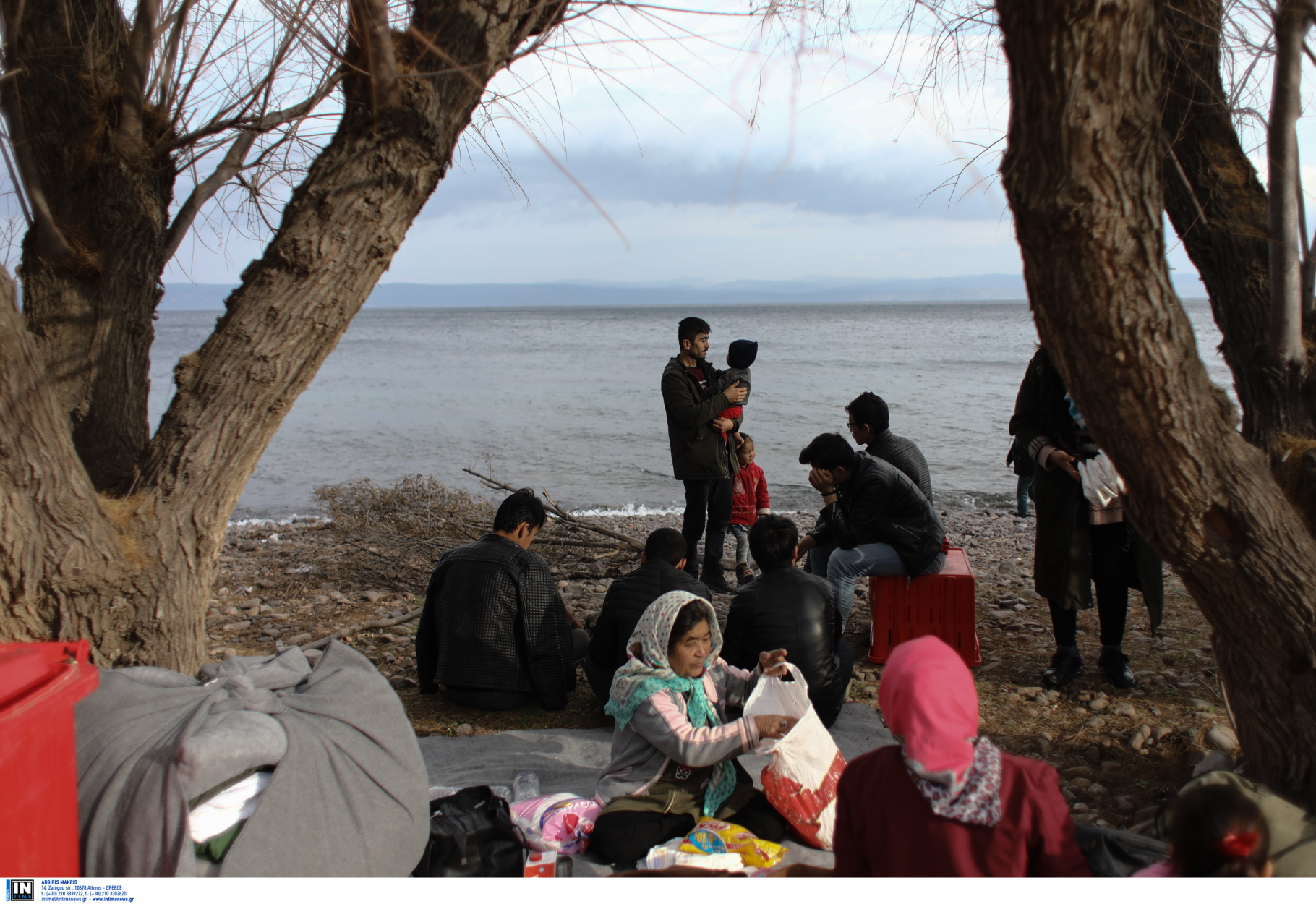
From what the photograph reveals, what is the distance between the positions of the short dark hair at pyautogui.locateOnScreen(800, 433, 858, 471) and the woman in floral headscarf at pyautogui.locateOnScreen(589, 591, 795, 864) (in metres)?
1.91

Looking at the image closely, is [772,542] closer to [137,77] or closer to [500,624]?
[500,624]

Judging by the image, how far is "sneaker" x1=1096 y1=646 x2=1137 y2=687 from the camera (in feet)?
14.9

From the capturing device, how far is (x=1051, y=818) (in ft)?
6.53

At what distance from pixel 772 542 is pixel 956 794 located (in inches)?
94.8

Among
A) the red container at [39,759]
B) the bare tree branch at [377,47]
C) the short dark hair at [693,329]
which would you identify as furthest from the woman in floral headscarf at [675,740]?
the short dark hair at [693,329]

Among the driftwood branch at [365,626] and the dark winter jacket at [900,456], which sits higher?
the dark winter jacket at [900,456]

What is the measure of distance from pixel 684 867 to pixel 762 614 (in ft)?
4.86

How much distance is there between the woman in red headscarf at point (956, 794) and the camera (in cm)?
195

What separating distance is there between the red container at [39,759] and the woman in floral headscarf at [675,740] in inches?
63.9

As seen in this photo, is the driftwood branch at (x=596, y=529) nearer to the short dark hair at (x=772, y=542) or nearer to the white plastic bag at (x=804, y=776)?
the short dark hair at (x=772, y=542)

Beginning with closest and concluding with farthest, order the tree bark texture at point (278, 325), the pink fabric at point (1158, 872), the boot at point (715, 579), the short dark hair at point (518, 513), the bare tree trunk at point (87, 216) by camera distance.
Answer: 1. the pink fabric at point (1158, 872)
2. the tree bark texture at point (278, 325)
3. the bare tree trunk at point (87, 216)
4. the short dark hair at point (518, 513)
5. the boot at point (715, 579)

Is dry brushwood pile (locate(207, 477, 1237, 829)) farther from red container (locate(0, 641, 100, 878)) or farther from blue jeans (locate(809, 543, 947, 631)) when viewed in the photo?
red container (locate(0, 641, 100, 878))

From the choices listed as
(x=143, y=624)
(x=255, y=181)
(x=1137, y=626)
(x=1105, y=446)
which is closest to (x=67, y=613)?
(x=143, y=624)

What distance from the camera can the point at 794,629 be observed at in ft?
13.6
